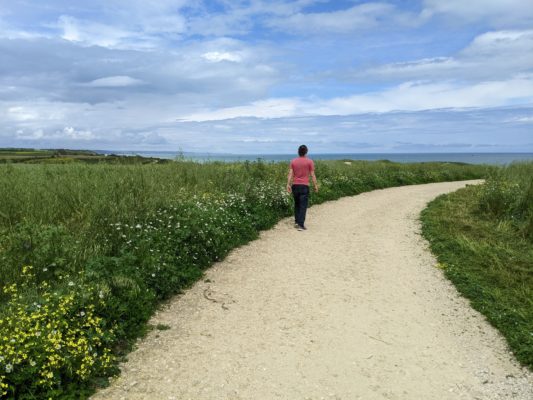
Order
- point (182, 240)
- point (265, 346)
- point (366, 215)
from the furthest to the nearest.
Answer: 1. point (366, 215)
2. point (182, 240)
3. point (265, 346)

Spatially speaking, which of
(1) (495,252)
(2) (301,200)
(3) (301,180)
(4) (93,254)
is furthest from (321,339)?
(3) (301,180)

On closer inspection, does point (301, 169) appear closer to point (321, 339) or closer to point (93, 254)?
point (93, 254)

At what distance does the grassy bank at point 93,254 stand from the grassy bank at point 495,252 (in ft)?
15.6

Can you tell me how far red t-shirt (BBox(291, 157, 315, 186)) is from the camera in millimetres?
11742

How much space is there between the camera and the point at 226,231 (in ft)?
31.8

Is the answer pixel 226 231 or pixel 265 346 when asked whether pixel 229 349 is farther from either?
pixel 226 231

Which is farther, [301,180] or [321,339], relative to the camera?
[301,180]

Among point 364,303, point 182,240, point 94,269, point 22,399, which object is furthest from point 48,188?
point 364,303

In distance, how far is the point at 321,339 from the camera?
533cm

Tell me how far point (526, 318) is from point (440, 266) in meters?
2.66

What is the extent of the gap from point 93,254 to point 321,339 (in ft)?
12.5

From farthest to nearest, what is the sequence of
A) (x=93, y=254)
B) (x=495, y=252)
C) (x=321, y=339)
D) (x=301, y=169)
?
1. (x=301, y=169)
2. (x=495, y=252)
3. (x=93, y=254)
4. (x=321, y=339)

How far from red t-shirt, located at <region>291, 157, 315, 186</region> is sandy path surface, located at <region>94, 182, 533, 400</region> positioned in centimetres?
334

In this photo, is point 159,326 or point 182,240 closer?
point 159,326
